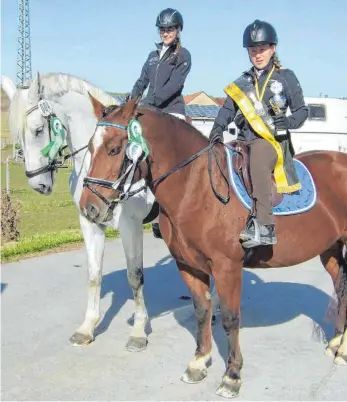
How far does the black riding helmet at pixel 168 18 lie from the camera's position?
5.14 meters

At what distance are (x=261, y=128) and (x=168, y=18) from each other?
1.75 m

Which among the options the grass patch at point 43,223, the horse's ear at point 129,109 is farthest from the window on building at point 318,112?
the horse's ear at point 129,109

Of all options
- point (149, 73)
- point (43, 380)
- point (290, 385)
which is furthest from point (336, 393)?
point (149, 73)

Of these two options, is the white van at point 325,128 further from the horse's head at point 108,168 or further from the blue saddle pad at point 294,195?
the horse's head at point 108,168

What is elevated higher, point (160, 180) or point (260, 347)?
point (160, 180)

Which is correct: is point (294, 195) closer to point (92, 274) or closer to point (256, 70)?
point (256, 70)

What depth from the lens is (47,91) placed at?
5.23 meters

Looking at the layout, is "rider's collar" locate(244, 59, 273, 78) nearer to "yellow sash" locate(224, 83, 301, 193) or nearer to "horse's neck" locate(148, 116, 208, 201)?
"yellow sash" locate(224, 83, 301, 193)

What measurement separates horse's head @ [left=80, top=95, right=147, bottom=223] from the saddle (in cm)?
91

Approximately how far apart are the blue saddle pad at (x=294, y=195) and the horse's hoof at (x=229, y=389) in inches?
56.1

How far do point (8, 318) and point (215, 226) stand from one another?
126 inches

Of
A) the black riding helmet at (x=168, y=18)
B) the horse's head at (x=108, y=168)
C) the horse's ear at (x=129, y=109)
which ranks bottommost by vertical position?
the horse's head at (x=108, y=168)

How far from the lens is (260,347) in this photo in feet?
17.0

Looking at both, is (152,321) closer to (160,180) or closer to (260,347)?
(260,347)
